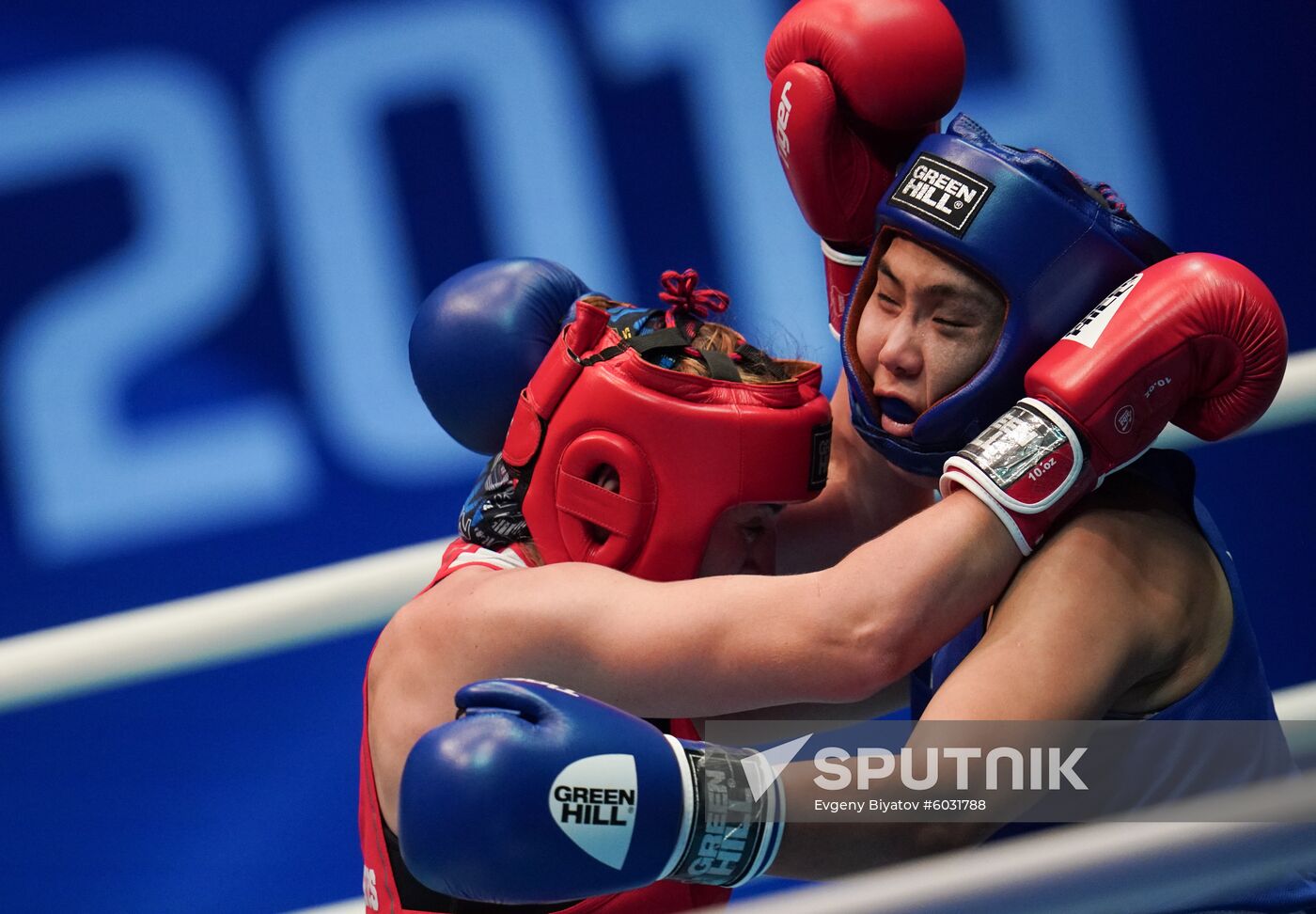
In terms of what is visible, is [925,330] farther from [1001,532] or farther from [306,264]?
[306,264]

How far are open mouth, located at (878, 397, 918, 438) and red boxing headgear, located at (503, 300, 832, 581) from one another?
0.10 meters

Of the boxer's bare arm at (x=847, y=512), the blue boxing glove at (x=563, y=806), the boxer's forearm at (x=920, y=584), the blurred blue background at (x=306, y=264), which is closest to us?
the blue boxing glove at (x=563, y=806)

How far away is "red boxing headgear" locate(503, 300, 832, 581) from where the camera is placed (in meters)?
2.04

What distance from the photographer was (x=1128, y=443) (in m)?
1.86

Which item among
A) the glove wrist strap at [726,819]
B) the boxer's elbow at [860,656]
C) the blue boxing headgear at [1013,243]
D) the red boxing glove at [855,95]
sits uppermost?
the red boxing glove at [855,95]

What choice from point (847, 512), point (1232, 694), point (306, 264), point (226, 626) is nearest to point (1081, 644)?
point (1232, 694)

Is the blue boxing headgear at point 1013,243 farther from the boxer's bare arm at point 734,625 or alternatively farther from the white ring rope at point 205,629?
the white ring rope at point 205,629

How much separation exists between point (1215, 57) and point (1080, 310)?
103 inches

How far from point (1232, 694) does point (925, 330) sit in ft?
2.08

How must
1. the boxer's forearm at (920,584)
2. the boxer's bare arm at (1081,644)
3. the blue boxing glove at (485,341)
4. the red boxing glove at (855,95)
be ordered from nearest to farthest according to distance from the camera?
the boxer's bare arm at (1081,644), the boxer's forearm at (920,584), the red boxing glove at (855,95), the blue boxing glove at (485,341)

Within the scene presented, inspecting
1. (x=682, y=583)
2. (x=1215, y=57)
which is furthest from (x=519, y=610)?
(x=1215, y=57)

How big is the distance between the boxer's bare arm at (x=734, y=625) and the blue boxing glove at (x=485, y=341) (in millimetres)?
441

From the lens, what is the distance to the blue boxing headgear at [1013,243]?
1949 millimetres

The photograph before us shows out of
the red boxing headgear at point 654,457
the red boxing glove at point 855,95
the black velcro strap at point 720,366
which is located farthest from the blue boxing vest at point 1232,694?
the red boxing glove at point 855,95
